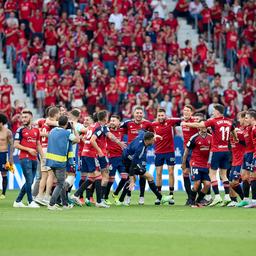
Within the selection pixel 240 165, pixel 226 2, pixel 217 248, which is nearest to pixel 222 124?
pixel 240 165

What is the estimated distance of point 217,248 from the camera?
15523 mm

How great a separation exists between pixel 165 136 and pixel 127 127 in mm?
1050

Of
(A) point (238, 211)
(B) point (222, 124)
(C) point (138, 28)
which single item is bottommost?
(A) point (238, 211)

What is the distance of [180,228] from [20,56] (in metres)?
22.0

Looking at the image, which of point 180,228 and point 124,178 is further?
point 124,178

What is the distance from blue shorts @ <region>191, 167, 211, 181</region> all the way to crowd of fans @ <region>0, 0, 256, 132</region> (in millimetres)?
11905

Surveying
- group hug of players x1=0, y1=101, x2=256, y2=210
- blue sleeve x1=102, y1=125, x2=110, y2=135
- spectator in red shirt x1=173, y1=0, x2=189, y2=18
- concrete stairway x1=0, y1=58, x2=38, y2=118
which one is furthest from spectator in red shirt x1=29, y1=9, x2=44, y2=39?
blue sleeve x1=102, y1=125, x2=110, y2=135

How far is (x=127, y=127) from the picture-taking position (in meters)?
27.7

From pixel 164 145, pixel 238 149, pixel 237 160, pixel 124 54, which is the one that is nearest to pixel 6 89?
pixel 124 54

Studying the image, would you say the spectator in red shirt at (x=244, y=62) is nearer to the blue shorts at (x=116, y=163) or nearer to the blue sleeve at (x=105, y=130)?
the blue shorts at (x=116, y=163)

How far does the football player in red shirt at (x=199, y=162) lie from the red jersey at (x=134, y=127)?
2243mm

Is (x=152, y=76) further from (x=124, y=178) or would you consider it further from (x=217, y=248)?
(x=217, y=248)

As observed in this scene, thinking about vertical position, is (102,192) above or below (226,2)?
below

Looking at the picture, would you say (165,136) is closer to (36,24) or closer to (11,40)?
(11,40)
